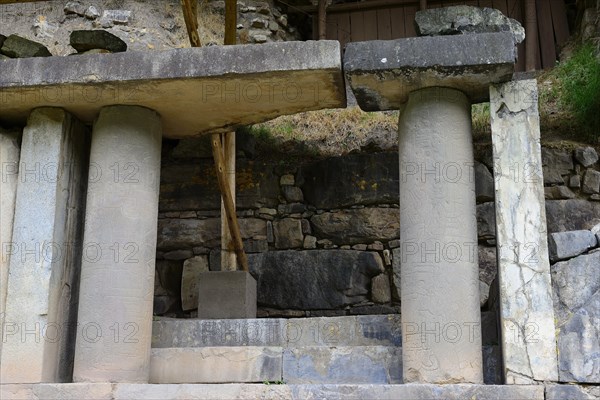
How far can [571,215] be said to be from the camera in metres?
8.65

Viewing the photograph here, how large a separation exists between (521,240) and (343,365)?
4.02 feet

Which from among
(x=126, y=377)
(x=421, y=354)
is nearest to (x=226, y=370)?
(x=126, y=377)

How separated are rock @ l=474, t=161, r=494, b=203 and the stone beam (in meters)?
3.75

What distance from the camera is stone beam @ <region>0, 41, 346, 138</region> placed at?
4664mm

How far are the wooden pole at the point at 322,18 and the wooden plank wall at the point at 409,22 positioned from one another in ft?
0.52

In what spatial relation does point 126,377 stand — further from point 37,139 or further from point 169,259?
point 169,259

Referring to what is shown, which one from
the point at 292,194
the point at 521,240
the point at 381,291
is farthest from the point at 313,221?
the point at 521,240

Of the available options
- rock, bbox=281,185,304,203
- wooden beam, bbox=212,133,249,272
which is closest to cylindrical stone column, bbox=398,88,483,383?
wooden beam, bbox=212,133,249,272

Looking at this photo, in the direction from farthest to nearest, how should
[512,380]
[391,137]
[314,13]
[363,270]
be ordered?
1. [314,13]
2. [391,137]
3. [363,270]
4. [512,380]

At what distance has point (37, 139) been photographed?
197 inches

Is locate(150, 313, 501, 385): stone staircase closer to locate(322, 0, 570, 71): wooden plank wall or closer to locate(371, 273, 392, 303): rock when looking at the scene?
locate(371, 273, 392, 303): rock

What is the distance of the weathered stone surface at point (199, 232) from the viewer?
870 cm

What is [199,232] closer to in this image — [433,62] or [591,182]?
[591,182]

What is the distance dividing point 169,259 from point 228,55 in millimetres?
4409
